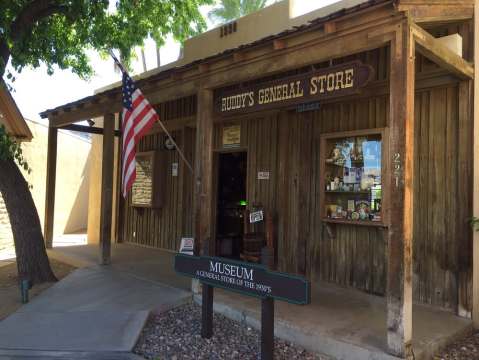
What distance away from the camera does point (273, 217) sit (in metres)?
6.90

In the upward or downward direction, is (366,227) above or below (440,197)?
below

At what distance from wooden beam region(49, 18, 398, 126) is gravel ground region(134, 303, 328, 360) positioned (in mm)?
2980

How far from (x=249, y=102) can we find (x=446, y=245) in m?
2.88

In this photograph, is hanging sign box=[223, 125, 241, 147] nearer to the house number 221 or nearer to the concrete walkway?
the concrete walkway

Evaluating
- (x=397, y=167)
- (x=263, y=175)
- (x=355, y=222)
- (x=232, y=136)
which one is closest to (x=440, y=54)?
(x=397, y=167)

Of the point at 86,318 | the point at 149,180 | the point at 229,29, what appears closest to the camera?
the point at 86,318

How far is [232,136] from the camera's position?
306 inches

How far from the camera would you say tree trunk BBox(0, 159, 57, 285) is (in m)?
6.61

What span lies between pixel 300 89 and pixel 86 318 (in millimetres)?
3637

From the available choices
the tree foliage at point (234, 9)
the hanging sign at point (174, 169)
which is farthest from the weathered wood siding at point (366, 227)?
the tree foliage at point (234, 9)

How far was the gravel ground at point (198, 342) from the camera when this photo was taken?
13.5 ft

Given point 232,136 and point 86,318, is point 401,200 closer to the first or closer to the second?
point 86,318

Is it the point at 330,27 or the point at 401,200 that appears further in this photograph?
the point at 330,27

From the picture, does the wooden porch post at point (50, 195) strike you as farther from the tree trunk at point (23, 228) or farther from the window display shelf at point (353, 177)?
the window display shelf at point (353, 177)
